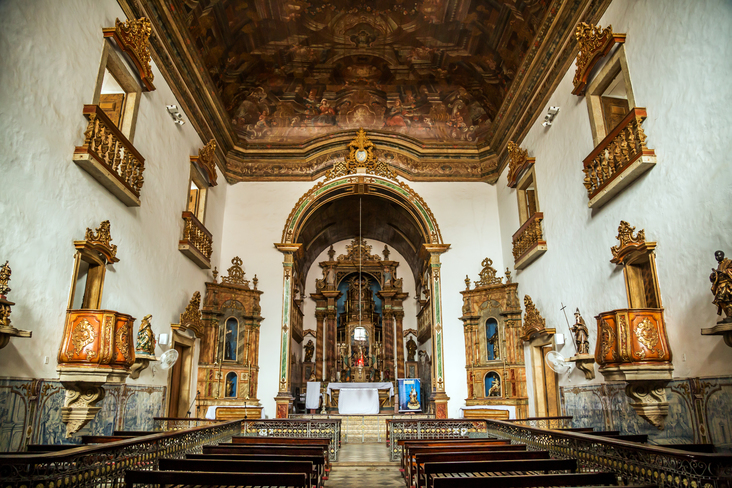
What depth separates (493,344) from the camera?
13250 millimetres

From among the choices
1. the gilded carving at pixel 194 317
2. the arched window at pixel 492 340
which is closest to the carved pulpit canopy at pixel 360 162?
the arched window at pixel 492 340

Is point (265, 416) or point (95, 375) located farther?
point (265, 416)

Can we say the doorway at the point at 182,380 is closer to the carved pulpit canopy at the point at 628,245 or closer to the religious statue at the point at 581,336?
the religious statue at the point at 581,336

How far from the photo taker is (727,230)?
5.31 metres

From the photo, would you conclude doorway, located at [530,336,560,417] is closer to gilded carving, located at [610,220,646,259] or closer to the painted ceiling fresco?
gilded carving, located at [610,220,646,259]

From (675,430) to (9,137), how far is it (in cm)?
843

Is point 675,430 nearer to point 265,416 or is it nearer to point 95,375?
point 95,375

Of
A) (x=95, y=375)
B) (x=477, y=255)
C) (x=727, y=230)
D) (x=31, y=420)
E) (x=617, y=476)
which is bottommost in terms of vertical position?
(x=617, y=476)

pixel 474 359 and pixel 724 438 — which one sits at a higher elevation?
pixel 474 359

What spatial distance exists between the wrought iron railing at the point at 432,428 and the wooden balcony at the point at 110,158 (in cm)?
582

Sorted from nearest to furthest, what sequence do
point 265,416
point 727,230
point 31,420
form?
point 727,230 < point 31,420 < point 265,416

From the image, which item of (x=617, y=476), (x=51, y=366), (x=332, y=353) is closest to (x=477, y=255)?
(x=332, y=353)

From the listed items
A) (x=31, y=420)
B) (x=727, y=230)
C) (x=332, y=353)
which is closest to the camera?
(x=727, y=230)

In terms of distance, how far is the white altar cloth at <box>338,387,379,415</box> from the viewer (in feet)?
43.2
